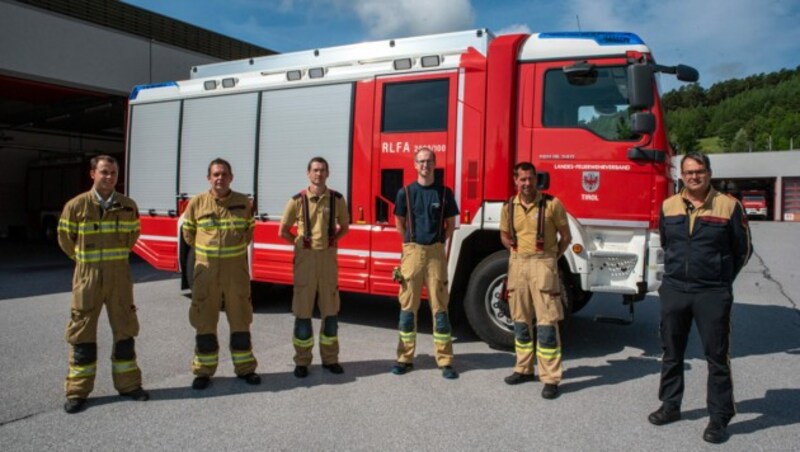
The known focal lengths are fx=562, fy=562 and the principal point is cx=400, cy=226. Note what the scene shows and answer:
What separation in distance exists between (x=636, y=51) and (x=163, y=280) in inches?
344

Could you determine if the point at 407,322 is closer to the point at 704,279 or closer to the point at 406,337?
the point at 406,337

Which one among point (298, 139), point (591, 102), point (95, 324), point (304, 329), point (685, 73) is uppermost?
point (685, 73)

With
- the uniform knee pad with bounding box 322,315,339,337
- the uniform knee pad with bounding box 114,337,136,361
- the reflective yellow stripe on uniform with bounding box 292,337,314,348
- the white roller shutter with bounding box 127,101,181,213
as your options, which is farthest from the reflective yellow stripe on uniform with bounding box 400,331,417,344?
the white roller shutter with bounding box 127,101,181,213

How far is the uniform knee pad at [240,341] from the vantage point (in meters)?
→ 4.47

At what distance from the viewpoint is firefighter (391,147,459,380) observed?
4.59 m

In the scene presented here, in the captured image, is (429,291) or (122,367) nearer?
(122,367)

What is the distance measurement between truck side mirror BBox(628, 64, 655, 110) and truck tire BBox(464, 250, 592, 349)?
1658 mm

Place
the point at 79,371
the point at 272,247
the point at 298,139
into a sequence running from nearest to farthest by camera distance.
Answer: the point at 79,371, the point at 298,139, the point at 272,247

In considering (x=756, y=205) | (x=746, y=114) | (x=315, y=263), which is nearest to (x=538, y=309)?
(x=315, y=263)

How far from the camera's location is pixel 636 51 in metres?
4.98

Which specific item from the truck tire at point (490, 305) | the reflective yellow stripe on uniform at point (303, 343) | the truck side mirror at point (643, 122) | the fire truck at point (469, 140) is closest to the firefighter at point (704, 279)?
the truck side mirror at point (643, 122)

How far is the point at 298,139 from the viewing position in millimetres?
6422

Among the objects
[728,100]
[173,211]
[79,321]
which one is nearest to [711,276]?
[79,321]

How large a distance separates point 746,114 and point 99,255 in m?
110
